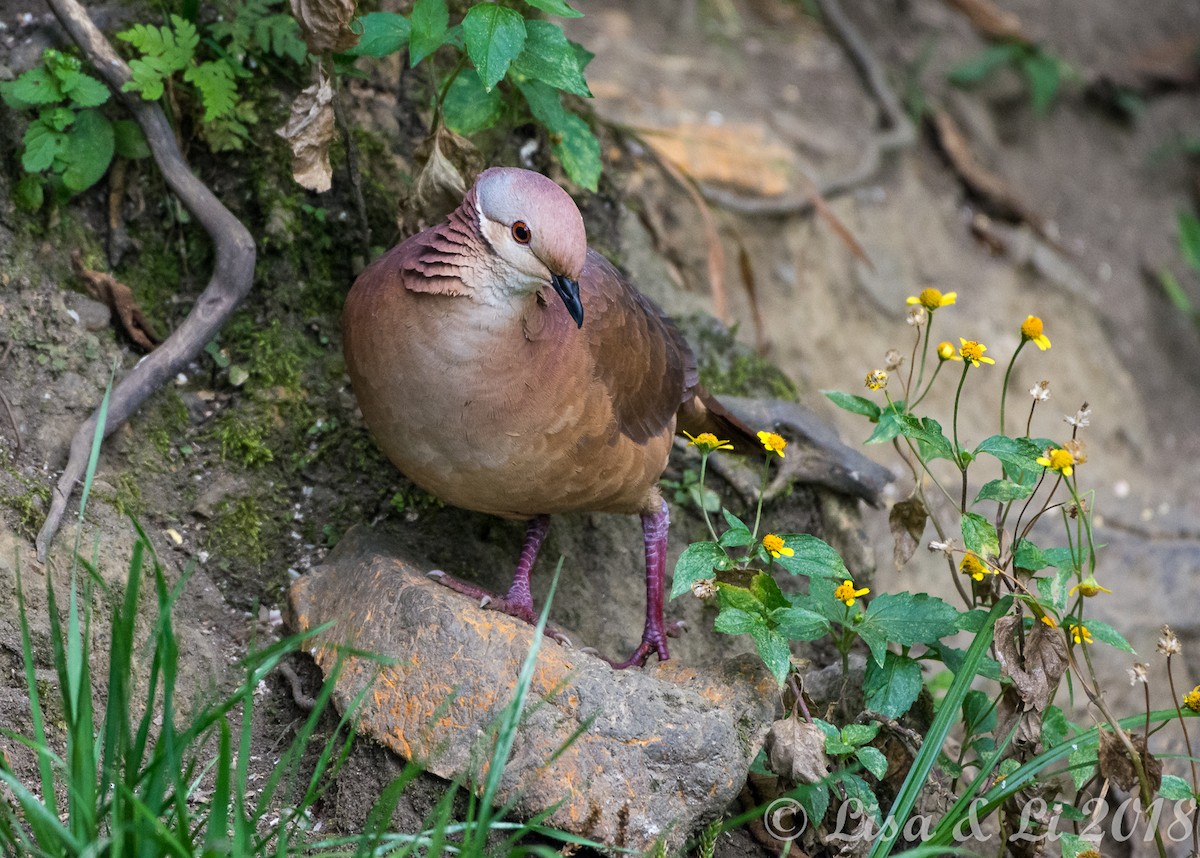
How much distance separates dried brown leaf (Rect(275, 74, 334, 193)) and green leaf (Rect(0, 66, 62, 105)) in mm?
606

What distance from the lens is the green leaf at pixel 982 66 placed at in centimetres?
679

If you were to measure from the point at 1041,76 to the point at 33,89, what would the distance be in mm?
5452

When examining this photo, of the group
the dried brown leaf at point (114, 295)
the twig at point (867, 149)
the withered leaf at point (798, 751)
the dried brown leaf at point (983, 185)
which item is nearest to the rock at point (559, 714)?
the withered leaf at point (798, 751)

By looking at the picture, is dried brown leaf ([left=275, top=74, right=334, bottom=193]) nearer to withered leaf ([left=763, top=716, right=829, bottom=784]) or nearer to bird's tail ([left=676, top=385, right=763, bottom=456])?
bird's tail ([left=676, top=385, right=763, bottom=456])

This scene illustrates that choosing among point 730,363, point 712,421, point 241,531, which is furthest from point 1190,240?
point 241,531

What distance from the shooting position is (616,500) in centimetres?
327

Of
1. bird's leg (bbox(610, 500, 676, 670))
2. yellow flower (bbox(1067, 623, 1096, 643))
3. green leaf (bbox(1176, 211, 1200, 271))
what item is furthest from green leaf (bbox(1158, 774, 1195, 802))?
green leaf (bbox(1176, 211, 1200, 271))

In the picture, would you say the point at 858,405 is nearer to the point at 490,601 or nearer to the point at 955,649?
the point at 955,649

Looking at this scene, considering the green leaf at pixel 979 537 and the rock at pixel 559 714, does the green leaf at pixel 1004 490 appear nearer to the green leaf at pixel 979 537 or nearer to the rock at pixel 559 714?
the green leaf at pixel 979 537

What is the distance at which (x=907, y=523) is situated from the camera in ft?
9.69

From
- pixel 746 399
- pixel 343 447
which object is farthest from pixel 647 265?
pixel 343 447

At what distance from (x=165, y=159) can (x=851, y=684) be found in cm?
239

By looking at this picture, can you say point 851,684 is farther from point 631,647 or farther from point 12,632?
point 12,632

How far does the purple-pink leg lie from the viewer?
320 cm
